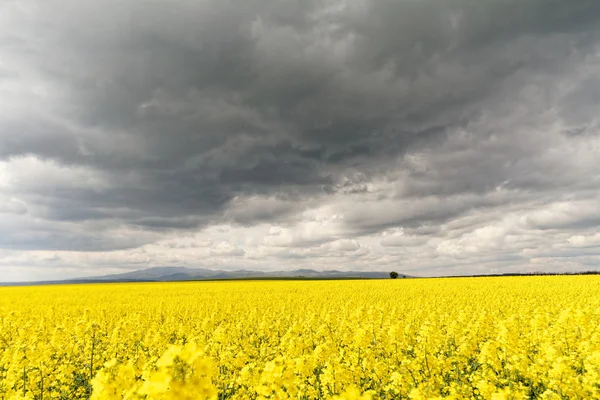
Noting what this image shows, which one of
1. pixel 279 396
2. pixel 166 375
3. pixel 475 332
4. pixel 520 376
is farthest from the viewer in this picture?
pixel 475 332

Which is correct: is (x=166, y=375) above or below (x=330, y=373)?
above

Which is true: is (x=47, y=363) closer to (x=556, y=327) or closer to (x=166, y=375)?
(x=166, y=375)

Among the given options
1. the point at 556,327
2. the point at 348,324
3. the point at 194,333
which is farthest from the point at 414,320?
the point at 194,333

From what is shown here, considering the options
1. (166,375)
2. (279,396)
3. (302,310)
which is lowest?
(302,310)

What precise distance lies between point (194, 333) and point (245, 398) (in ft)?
28.4

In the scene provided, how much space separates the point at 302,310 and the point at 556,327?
1397 centimetres

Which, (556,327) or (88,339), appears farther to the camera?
(88,339)

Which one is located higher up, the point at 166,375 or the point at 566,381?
the point at 166,375

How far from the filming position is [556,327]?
462 inches

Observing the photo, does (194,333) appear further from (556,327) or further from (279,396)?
(556,327)

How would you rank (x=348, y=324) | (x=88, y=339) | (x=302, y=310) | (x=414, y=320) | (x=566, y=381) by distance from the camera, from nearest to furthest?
1. (x=566, y=381)
2. (x=88, y=339)
3. (x=348, y=324)
4. (x=414, y=320)
5. (x=302, y=310)

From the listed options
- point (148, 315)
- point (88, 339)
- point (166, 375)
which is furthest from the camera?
point (148, 315)

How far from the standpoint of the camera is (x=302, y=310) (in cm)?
2256

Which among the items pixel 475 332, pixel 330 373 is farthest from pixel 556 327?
pixel 330 373
